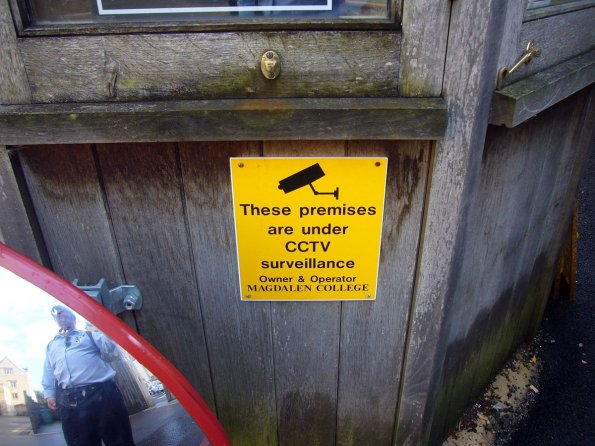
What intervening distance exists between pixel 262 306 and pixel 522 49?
3.51 ft

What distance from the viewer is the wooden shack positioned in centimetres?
115

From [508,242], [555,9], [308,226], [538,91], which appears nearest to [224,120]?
[308,226]

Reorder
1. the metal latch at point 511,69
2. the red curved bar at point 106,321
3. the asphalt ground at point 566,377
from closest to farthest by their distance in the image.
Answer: the red curved bar at point 106,321
the metal latch at point 511,69
the asphalt ground at point 566,377

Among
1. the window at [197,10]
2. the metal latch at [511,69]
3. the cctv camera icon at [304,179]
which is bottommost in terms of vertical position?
the cctv camera icon at [304,179]

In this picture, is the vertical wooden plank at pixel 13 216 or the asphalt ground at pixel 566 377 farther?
the asphalt ground at pixel 566 377

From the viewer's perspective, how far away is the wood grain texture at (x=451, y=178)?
1.15 metres

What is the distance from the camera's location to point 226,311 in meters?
1.54

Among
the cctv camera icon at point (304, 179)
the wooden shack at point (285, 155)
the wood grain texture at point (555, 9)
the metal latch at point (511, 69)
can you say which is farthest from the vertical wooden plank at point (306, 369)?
the wood grain texture at point (555, 9)

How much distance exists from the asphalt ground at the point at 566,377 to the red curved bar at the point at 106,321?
1712 millimetres

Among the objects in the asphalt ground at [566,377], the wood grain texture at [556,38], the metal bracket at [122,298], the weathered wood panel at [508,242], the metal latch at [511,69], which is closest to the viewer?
the metal latch at [511,69]

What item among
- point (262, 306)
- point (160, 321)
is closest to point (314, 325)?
point (262, 306)

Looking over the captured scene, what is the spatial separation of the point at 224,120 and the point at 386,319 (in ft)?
2.72

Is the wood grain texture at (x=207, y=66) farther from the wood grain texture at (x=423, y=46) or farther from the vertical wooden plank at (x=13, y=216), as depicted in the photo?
the vertical wooden plank at (x=13, y=216)

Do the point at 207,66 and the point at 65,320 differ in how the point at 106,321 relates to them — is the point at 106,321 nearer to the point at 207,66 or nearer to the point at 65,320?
the point at 65,320
